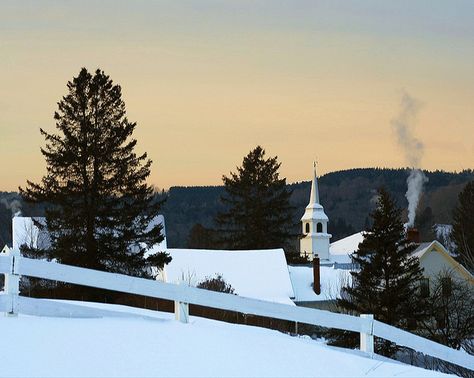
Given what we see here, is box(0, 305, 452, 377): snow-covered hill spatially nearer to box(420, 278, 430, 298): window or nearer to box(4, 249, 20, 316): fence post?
box(4, 249, 20, 316): fence post

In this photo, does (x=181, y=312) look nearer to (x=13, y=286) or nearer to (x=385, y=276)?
(x=13, y=286)

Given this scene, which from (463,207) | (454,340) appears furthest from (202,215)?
(454,340)

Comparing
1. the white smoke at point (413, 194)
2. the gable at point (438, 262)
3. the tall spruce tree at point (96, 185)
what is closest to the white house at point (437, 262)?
the gable at point (438, 262)

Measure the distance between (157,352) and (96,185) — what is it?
119 feet

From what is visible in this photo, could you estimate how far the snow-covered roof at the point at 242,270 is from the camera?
165 ft

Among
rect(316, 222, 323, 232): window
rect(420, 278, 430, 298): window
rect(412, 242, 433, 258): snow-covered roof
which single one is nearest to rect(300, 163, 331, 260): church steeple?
rect(316, 222, 323, 232): window

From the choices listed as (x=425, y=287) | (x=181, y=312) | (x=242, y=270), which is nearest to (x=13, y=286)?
(x=181, y=312)

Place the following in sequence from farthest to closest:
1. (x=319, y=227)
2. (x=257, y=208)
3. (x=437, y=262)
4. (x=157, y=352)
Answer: (x=319, y=227), (x=257, y=208), (x=437, y=262), (x=157, y=352)

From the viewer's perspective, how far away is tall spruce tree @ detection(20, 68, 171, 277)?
145 ft

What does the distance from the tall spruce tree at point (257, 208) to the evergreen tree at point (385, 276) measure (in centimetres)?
3268

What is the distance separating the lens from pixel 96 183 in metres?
45.2

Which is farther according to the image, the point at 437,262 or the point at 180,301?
the point at 437,262

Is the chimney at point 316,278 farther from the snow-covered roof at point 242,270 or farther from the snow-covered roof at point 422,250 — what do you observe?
the snow-covered roof at point 422,250

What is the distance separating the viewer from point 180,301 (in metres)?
11.1
